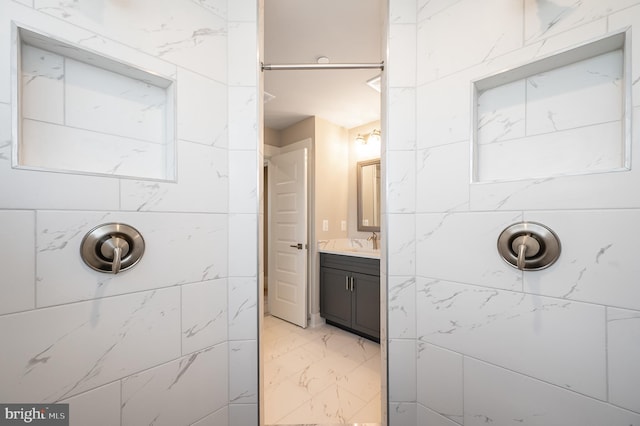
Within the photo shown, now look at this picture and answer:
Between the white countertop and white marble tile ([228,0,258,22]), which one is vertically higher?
white marble tile ([228,0,258,22])

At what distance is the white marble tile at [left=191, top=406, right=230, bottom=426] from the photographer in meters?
0.94

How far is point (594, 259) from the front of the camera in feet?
2.30

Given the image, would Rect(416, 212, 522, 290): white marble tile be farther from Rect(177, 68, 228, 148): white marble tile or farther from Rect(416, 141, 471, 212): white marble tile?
Rect(177, 68, 228, 148): white marble tile

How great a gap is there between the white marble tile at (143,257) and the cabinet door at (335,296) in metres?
1.72

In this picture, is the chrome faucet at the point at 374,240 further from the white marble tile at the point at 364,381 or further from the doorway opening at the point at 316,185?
the white marble tile at the point at 364,381

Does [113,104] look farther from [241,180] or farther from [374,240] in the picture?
[374,240]

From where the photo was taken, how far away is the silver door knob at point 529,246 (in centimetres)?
75

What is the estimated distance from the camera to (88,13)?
0.73 meters

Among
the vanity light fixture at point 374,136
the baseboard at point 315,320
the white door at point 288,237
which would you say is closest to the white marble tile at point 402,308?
the white door at point 288,237

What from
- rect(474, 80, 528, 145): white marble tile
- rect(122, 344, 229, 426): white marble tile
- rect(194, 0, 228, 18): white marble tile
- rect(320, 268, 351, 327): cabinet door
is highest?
rect(194, 0, 228, 18): white marble tile

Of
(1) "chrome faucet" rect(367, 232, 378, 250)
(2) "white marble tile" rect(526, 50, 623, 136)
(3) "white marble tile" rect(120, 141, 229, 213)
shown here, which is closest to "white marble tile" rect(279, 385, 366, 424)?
(3) "white marble tile" rect(120, 141, 229, 213)

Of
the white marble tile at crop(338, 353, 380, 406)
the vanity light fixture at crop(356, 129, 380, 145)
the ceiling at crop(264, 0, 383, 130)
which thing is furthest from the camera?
the vanity light fixture at crop(356, 129, 380, 145)

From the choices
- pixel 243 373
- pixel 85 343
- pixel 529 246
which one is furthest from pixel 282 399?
pixel 529 246

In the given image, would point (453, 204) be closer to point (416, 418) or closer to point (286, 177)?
point (416, 418)
